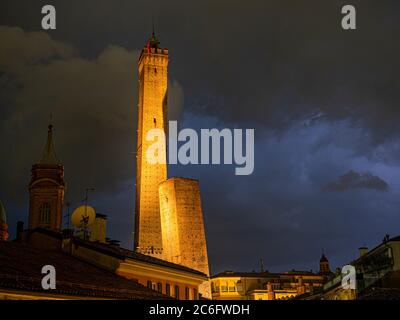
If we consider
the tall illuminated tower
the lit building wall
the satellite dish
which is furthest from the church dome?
the tall illuminated tower

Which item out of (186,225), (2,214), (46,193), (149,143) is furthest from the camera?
(149,143)

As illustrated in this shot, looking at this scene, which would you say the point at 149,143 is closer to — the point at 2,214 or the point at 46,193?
the point at 46,193

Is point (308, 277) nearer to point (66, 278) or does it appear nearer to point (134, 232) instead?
point (134, 232)

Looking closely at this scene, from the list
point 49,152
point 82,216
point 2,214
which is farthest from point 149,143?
point 82,216

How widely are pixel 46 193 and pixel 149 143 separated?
64.6 feet

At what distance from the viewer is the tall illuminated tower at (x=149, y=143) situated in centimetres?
7931

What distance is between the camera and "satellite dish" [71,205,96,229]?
35.4 metres

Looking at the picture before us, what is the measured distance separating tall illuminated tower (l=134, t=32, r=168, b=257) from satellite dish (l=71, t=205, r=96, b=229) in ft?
131

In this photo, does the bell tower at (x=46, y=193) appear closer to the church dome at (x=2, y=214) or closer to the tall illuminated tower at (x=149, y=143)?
the tall illuminated tower at (x=149, y=143)

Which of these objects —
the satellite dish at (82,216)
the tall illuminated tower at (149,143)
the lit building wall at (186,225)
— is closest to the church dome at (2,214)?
the satellite dish at (82,216)

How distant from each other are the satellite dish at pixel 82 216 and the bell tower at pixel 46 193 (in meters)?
31.8

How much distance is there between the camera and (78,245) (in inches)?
1073

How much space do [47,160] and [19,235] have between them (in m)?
43.7

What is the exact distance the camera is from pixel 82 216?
35656mm
